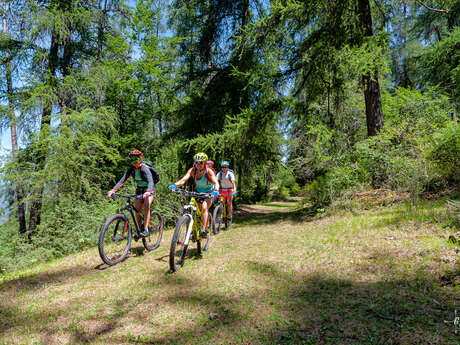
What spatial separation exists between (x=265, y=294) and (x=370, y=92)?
28.5 feet

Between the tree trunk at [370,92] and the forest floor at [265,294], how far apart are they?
410cm

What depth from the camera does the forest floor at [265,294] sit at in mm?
2895

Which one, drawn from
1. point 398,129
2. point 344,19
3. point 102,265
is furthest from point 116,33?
point 398,129

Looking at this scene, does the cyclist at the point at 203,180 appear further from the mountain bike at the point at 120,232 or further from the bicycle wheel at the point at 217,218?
the bicycle wheel at the point at 217,218

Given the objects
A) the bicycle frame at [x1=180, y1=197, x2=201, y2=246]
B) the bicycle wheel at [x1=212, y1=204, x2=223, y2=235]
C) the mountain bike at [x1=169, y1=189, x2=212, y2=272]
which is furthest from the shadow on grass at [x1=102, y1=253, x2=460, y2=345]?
the bicycle wheel at [x1=212, y1=204, x2=223, y2=235]

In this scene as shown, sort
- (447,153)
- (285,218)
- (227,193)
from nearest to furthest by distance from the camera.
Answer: (447,153) < (227,193) < (285,218)

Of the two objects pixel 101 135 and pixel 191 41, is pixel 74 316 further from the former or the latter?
pixel 191 41

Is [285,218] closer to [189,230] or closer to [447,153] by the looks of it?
[447,153]

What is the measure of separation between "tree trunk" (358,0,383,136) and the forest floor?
4.10 m

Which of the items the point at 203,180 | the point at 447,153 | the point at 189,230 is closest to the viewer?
the point at 189,230

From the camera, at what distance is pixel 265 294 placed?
388cm

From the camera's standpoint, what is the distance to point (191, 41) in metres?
14.7

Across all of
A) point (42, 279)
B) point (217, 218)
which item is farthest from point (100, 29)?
point (42, 279)

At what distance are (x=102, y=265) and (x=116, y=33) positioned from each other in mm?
13643
